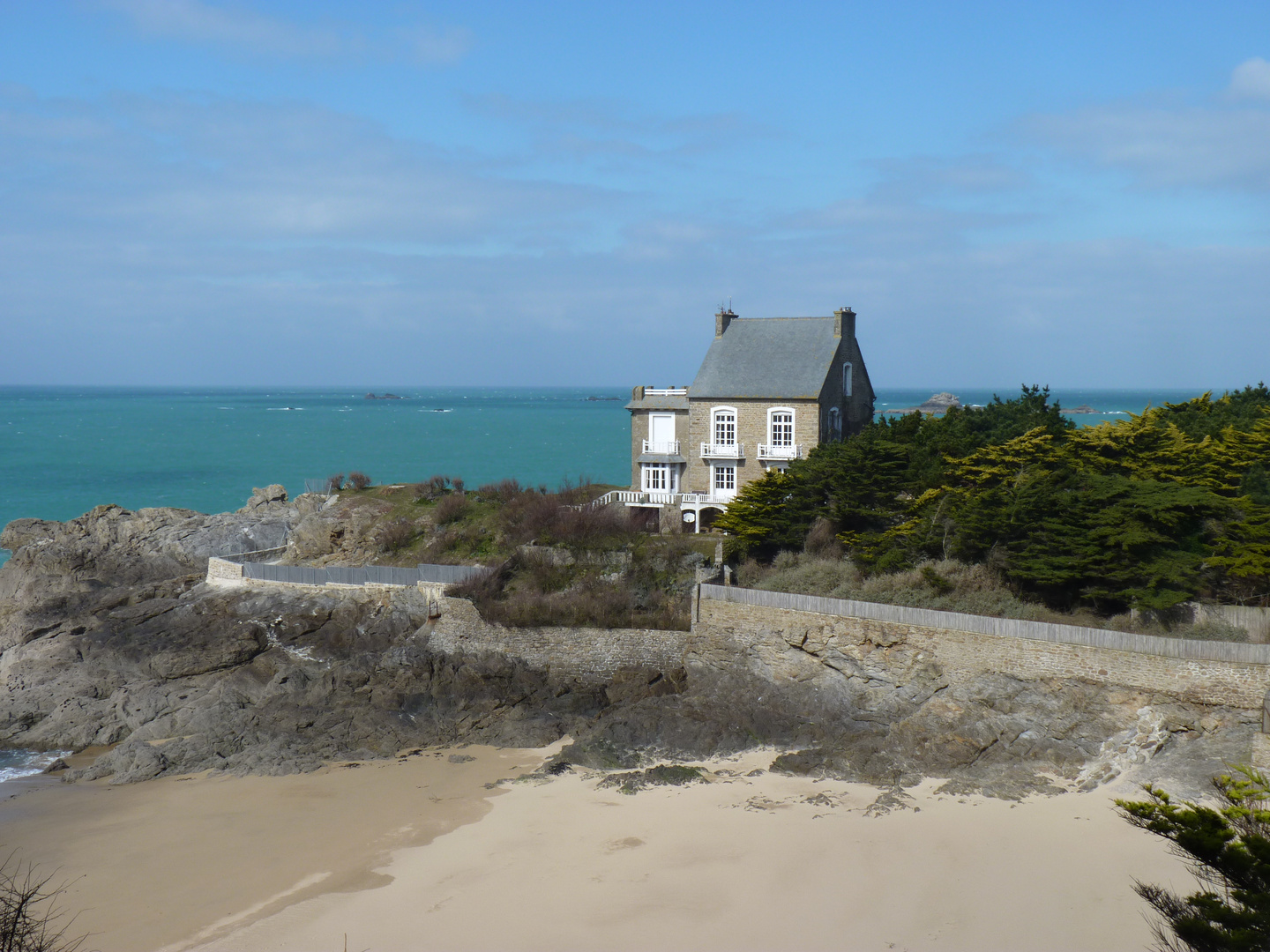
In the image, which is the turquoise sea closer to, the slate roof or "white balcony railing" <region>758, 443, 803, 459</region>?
the slate roof

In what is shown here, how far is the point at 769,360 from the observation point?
36.5 meters

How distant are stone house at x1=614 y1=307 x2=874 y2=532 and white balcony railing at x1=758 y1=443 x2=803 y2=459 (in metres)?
0.03

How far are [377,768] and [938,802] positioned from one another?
12408mm

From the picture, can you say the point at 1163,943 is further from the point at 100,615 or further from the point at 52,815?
the point at 100,615

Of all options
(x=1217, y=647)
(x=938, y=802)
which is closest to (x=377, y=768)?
(x=938, y=802)

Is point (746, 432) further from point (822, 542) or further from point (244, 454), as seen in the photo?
point (244, 454)

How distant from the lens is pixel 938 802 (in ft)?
63.7

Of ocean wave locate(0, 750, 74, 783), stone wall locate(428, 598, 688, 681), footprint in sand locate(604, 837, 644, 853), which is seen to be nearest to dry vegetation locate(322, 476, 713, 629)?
stone wall locate(428, 598, 688, 681)

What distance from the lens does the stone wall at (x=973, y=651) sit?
1989cm

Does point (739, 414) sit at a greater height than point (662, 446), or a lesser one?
greater

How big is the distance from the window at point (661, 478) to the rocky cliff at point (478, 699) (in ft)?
34.9

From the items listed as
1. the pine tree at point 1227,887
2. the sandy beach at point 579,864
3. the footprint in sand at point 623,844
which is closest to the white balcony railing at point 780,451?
the sandy beach at point 579,864

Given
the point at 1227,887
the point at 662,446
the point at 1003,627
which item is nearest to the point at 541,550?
the point at 662,446

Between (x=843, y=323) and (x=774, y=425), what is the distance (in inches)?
191
